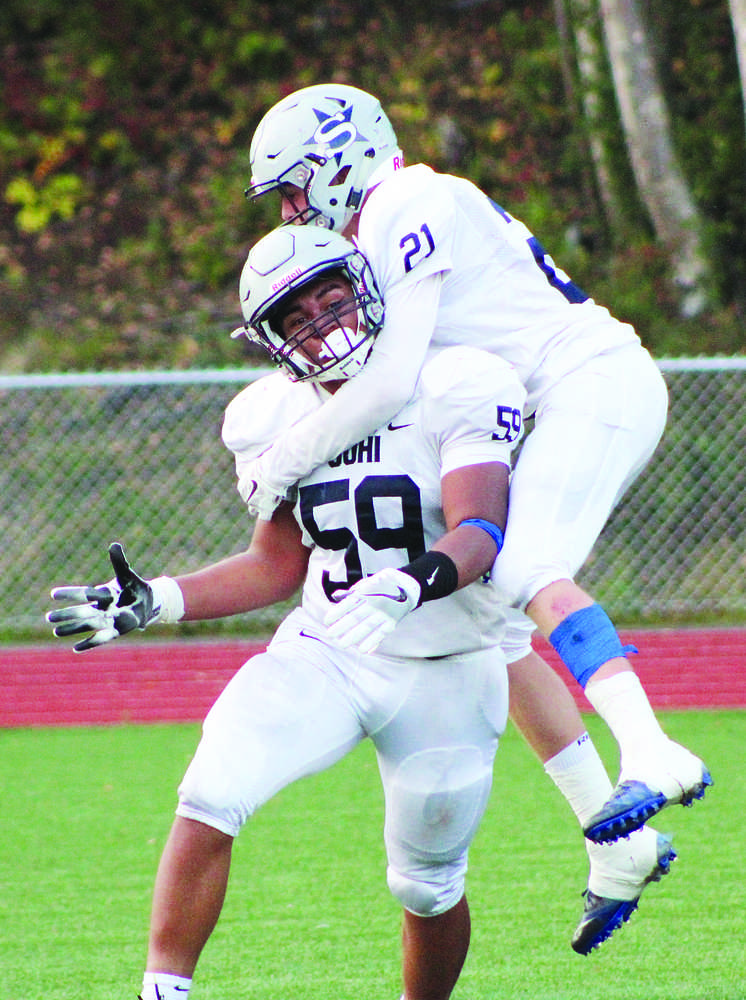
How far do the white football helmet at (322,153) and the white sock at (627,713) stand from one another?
51.3 inches

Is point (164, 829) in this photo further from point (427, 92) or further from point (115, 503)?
point (427, 92)

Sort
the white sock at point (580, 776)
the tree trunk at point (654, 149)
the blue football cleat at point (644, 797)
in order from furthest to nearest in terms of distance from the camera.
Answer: the tree trunk at point (654, 149)
the white sock at point (580, 776)
the blue football cleat at point (644, 797)

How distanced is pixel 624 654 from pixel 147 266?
10356mm

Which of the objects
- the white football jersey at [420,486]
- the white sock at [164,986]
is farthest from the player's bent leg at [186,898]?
the white football jersey at [420,486]

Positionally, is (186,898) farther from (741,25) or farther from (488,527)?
(741,25)

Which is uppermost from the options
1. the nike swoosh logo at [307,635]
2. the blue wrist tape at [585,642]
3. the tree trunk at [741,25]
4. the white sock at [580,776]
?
the blue wrist tape at [585,642]

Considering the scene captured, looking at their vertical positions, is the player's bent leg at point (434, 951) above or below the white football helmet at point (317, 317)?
below

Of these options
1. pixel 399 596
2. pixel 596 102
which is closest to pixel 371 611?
pixel 399 596

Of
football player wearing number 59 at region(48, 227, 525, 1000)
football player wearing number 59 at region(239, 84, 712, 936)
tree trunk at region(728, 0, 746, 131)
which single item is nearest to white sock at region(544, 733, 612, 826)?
→ football player wearing number 59 at region(239, 84, 712, 936)

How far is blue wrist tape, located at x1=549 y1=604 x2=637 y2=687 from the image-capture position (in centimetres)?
262

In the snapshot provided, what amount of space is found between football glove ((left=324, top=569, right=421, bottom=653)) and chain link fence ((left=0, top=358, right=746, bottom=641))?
5196 millimetres

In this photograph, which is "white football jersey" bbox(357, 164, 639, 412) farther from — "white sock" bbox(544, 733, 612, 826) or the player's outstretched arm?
"white sock" bbox(544, 733, 612, 826)

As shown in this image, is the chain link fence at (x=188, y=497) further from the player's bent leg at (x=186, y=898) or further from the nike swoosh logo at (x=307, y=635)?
the player's bent leg at (x=186, y=898)

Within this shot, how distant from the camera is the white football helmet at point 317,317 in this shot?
2.78 meters
